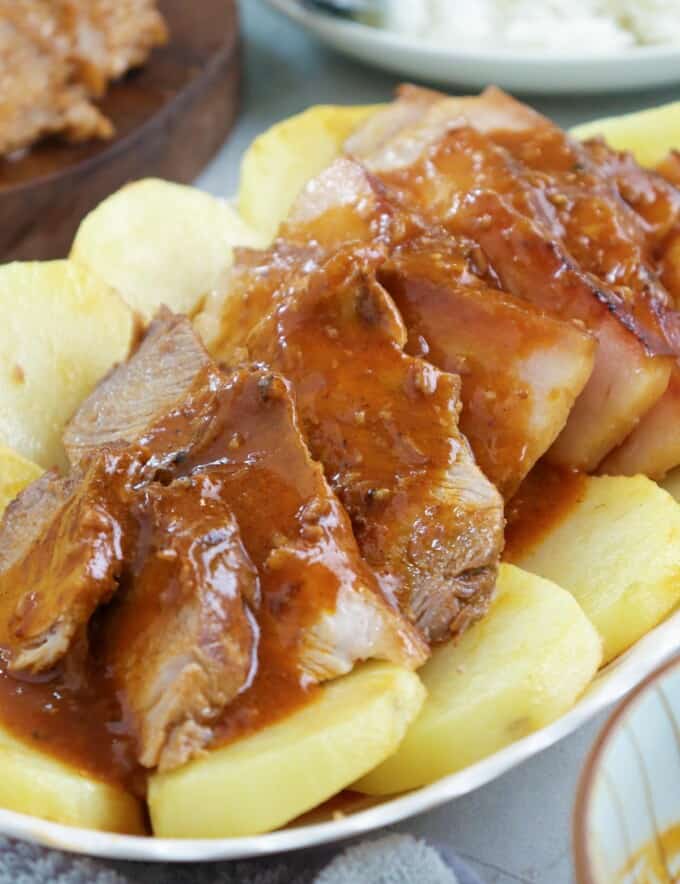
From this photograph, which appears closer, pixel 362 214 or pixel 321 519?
pixel 321 519

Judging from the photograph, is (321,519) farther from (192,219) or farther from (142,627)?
(192,219)

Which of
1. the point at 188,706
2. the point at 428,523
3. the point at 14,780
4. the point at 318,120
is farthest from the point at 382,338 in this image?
the point at 318,120

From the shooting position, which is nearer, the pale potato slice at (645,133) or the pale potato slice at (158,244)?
the pale potato slice at (158,244)

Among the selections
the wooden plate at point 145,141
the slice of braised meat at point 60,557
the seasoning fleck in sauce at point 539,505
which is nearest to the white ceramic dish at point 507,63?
the wooden plate at point 145,141

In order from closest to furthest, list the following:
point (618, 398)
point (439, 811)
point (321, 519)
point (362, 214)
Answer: point (321, 519), point (439, 811), point (618, 398), point (362, 214)

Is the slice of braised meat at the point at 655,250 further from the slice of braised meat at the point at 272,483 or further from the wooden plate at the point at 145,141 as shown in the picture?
the wooden plate at the point at 145,141

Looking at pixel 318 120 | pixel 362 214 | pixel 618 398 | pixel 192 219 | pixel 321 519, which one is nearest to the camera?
pixel 321 519
